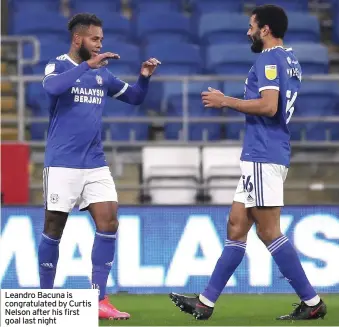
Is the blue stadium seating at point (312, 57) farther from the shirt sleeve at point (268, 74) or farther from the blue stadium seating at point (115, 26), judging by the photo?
the shirt sleeve at point (268, 74)

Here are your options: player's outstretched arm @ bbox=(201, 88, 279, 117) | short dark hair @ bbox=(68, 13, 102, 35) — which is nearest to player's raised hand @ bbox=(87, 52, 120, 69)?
short dark hair @ bbox=(68, 13, 102, 35)

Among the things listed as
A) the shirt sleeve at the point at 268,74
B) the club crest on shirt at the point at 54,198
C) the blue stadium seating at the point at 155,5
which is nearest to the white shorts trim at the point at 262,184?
the shirt sleeve at the point at 268,74

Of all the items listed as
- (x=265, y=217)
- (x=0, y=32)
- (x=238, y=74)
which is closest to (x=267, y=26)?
(x=265, y=217)

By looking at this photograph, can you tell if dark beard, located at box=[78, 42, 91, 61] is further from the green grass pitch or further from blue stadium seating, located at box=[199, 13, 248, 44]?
blue stadium seating, located at box=[199, 13, 248, 44]

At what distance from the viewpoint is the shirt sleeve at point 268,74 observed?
22.5ft

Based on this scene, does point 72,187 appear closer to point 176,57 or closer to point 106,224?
point 106,224

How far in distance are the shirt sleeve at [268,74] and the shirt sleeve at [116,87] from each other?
1.10m

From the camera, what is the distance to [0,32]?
→ 13.3 m

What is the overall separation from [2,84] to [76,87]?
5.38 m

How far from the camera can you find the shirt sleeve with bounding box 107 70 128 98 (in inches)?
296

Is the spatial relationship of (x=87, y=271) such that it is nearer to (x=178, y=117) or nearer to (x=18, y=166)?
(x=18, y=166)

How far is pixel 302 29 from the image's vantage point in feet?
42.2

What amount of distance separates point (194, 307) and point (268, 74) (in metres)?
1.54
